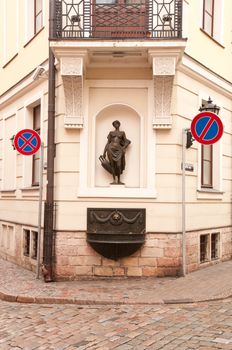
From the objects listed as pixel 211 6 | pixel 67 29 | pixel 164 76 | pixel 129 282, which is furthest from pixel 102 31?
pixel 129 282

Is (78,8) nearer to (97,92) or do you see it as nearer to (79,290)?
(97,92)

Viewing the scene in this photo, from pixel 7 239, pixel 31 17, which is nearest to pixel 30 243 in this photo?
pixel 7 239

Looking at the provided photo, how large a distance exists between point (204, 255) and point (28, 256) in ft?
13.9

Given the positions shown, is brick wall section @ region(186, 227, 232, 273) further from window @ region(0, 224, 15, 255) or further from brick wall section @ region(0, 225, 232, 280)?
window @ region(0, 224, 15, 255)

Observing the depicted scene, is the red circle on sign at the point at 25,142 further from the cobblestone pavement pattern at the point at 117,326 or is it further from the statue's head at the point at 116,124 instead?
the cobblestone pavement pattern at the point at 117,326

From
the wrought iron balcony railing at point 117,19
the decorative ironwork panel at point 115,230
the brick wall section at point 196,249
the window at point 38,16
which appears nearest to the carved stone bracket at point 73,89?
the wrought iron balcony railing at point 117,19

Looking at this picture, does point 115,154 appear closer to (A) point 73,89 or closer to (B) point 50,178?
(B) point 50,178

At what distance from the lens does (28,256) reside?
11672 millimetres

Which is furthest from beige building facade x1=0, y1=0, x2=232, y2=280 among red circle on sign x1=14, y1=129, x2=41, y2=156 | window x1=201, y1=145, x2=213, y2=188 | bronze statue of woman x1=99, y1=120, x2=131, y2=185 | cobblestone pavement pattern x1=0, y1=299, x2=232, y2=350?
cobblestone pavement pattern x1=0, y1=299, x2=232, y2=350

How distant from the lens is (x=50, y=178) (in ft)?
33.3

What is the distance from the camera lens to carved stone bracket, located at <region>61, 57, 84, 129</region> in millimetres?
9516

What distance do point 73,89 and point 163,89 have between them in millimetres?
1845

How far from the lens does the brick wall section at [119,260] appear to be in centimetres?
992

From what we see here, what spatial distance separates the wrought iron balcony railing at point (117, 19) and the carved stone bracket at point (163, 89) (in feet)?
1.87
